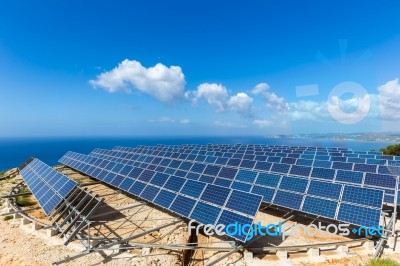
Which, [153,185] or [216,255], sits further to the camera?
[153,185]

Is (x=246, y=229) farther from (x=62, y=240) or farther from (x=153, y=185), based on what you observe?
(x=62, y=240)

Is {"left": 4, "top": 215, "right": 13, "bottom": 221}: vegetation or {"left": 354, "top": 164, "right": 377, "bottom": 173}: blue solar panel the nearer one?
{"left": 4, "top": 215, "right": 13, "bottom": 221}: vegetation

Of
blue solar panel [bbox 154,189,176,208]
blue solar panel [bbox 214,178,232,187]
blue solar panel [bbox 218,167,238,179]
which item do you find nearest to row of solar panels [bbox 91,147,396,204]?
blue solar panel [bbox 218,167,238,179]

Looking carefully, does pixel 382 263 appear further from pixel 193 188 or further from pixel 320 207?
pixel 193 188

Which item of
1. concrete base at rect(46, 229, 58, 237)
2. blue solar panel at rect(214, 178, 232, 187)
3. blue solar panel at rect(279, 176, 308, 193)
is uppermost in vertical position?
blue solar panel at rect(279, 176, 308, 193)

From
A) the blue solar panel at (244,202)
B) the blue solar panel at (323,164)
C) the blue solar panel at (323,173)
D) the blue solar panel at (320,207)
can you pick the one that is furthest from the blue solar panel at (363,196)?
the blue solar panel at (323,164)

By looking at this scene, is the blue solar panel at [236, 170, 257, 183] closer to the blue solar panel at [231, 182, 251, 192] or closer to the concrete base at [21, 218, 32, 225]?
the blue solar panel at [231, 182, 251, 192]

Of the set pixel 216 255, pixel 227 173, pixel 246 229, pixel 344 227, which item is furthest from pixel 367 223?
pixel 227 173
